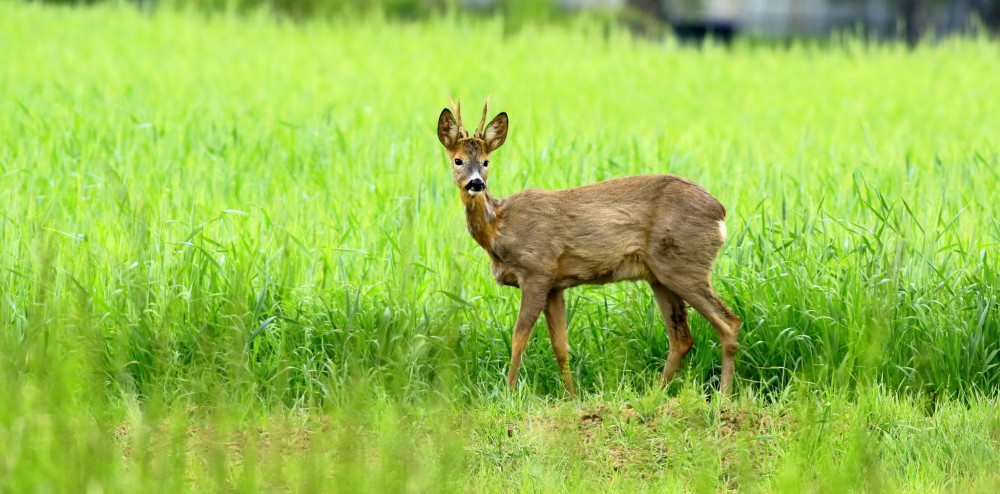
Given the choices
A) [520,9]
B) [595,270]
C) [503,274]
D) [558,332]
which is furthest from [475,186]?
[520,9]

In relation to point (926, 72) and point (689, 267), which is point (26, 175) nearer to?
point (689, 267)

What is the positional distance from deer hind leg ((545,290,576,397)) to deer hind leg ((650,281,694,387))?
42 cm

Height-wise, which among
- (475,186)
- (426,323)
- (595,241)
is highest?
(475,186)

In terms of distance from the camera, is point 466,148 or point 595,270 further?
point 595,270

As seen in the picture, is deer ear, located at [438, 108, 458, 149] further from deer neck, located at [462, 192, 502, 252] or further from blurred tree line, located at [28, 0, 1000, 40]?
blurred tree line, located at [28, 0, 1000, 40]

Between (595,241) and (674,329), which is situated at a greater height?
(595,241)

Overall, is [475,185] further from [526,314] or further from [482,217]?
[526,314]

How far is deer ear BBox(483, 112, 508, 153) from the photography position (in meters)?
4.98

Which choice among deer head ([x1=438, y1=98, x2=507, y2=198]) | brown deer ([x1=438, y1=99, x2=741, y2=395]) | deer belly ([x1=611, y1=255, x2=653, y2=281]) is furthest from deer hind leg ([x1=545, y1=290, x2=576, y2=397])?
deer head ([x1=438, y1=98, x2=507, y2=198])

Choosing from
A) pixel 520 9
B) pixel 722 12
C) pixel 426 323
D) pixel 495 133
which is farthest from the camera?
pixel 722 12

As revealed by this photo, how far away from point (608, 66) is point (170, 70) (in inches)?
220

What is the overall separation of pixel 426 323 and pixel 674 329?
1.08m

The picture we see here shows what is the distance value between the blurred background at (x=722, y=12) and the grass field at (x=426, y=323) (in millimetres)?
11698

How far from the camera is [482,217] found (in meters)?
5.06
